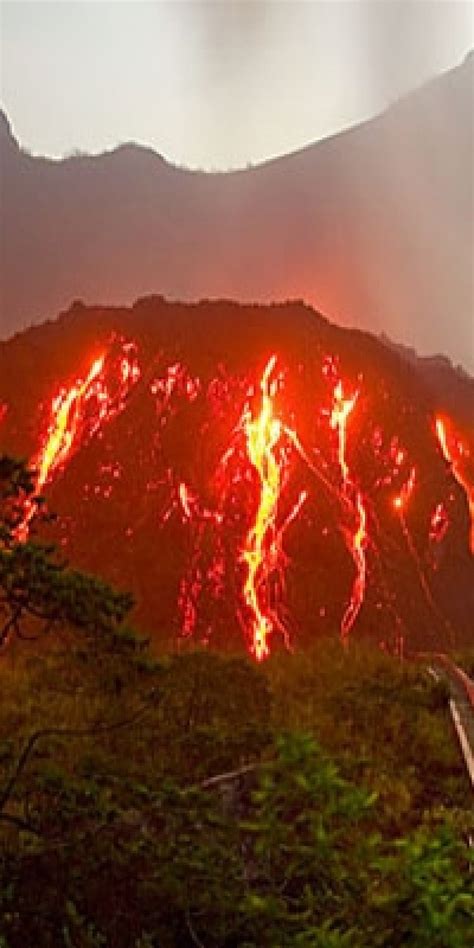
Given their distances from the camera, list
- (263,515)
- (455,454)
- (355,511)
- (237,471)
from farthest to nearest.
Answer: (455,454)
(355,511)
(237,471)
(263,515)

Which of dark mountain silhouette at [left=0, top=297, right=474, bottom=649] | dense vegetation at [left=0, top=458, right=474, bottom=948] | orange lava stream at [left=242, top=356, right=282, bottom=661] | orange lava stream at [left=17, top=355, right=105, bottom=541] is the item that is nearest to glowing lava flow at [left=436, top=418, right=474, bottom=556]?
dark mountain silhouette at [left=0, top=297, right=474, bottom=649]

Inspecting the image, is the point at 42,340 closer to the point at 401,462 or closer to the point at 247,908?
the point at 401,462

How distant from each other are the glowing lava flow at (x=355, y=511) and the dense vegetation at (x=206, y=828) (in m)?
13.8

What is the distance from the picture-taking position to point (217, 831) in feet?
13.9

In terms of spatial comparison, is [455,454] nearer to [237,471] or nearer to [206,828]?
[237,471]

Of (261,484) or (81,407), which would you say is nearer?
(261,484)

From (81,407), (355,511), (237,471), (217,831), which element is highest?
(81,407)

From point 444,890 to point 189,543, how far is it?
20917 millimetres

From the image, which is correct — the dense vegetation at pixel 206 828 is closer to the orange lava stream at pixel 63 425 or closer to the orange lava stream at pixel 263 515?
the orange lava stream at pixel 263 515

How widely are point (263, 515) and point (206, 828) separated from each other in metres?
20.0

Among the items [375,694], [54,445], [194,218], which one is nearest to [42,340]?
[54,445]

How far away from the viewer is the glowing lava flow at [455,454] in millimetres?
27597

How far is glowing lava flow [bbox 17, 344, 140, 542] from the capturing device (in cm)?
2616

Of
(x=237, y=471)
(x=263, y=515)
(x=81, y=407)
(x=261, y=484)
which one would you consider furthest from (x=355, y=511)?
(x=81, y=407)
